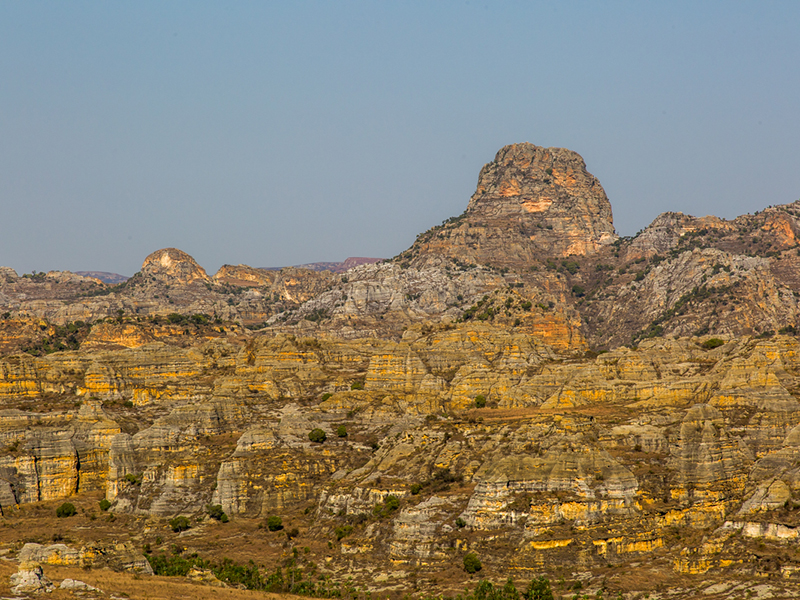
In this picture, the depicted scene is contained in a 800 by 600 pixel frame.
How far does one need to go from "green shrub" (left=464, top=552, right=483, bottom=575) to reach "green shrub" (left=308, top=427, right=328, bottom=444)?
39.1 metres

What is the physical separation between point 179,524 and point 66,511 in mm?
17039

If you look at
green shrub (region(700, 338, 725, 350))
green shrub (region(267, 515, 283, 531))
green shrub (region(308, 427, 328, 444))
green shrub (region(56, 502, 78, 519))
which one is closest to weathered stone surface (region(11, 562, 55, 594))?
green shrub (region(267, 515, 283, 531))

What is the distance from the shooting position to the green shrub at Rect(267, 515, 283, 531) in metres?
110

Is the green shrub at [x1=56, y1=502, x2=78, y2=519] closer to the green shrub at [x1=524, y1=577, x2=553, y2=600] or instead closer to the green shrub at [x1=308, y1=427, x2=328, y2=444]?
the green shrub at [x1=308, y1=427, x2=328, y2=444]

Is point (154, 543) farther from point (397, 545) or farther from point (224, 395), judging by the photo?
point (224, 395)

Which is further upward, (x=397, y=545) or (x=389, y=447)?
(x=389, y=447)

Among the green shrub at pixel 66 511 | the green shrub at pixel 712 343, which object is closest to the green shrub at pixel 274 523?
the green shrub at pixel 66 511

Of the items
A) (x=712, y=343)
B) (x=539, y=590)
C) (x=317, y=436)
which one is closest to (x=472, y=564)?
(x=539, y=590)

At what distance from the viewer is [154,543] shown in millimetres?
110188

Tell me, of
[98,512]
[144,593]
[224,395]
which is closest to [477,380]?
[224,395]

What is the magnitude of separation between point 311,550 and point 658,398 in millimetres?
47390

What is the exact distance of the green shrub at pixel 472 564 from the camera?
9062 centimetres

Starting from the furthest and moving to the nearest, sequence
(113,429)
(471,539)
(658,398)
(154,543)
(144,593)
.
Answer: (113,429)
(658,398)
(154,543)
(471,539)
(144,593)

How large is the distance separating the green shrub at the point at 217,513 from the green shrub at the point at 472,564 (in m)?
32.7
